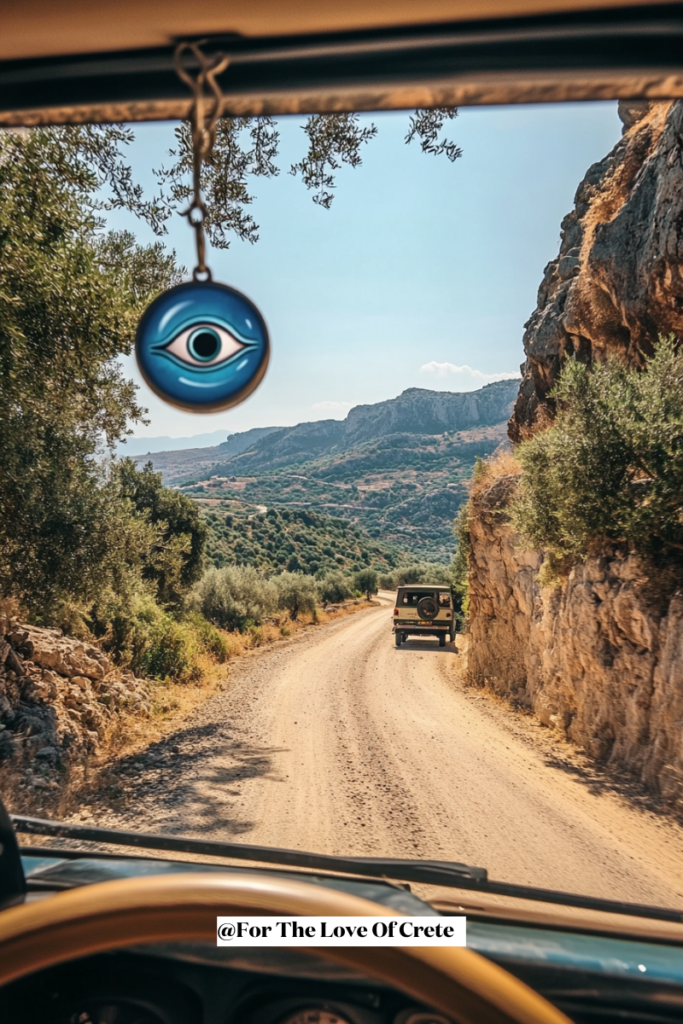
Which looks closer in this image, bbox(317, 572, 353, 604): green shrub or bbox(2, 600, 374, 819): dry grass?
bbox(2, 600, 374, 819): dry grass

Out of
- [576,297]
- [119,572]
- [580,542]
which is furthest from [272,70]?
[576,297]

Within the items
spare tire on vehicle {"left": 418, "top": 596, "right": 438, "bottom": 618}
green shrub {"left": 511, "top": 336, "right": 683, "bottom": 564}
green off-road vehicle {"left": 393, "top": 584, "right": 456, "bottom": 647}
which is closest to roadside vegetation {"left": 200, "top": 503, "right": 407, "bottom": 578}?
green off-road vehicle {"left": 393, "top": 584, "right": 456, "bottom": 647}

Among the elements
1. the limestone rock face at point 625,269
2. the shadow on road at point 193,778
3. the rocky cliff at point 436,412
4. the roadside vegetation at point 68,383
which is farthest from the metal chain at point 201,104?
the rocky cliff at point 436,412

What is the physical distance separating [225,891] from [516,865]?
416cm

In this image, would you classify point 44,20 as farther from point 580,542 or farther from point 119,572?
point 580,542

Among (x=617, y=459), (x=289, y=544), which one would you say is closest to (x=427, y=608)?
(x=617, y=459)

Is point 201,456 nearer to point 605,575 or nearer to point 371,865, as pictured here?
point 605,575

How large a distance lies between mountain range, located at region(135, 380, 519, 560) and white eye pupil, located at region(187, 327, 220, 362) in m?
50.9

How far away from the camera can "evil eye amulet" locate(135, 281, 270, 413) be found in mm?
1763

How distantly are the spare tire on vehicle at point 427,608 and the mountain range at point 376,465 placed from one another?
3452cm

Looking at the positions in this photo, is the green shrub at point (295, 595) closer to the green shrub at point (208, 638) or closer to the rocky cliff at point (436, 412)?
the green shrub at point (208, 638)

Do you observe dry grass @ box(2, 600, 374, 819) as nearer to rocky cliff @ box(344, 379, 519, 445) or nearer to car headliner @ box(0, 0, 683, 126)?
car headliner @ box(0, 0, 683, 126)

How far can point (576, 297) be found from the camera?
1391cm

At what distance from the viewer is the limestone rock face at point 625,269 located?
31.0ft
